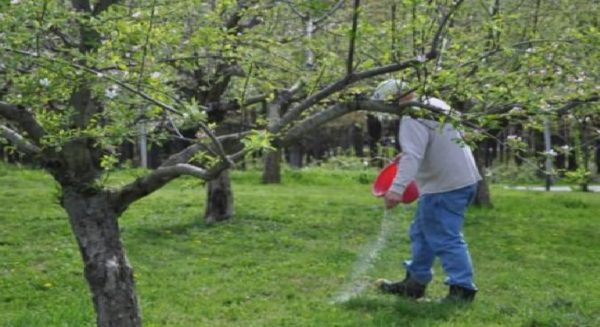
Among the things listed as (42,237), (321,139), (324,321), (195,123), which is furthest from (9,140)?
(321,139)

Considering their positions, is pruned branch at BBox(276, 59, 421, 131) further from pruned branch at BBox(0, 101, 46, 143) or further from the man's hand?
the man's hand

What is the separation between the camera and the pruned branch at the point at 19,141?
401 centimetres

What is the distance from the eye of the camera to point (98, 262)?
423 cm

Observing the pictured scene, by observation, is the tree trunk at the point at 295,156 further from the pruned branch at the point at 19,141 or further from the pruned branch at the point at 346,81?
the pruned branch at the point at 346,81

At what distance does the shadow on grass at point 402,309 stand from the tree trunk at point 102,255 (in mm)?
2043

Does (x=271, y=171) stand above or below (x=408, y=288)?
above

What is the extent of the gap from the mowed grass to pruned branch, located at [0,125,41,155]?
1.46ft

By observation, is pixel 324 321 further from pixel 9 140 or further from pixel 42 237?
pixel 42 237

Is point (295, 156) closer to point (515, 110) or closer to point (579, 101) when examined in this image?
point (579, 101)

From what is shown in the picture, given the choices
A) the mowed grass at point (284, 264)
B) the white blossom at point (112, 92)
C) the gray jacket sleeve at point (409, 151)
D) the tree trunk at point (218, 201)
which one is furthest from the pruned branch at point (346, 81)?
the tree trunk at point (218, 201)

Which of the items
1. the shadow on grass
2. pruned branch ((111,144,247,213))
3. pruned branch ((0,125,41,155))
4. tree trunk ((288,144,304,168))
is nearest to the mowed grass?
the shadow on grass

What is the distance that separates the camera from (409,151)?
19.7ft

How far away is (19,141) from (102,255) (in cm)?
67

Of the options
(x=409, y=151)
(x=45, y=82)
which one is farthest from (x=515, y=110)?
(x=409, y=151)
